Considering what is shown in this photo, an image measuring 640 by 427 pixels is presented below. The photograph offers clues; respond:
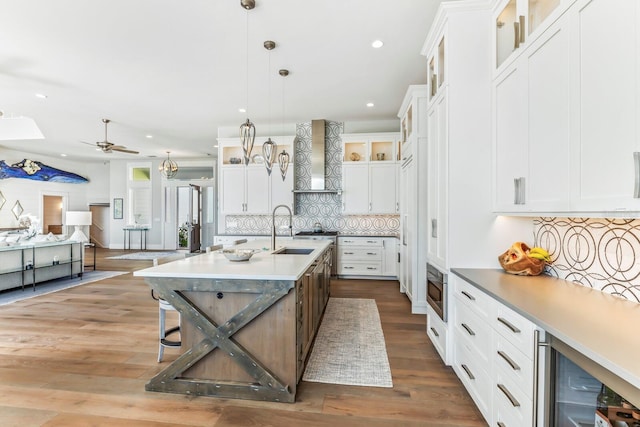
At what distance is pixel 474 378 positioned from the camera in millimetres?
2082

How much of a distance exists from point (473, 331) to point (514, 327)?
62cm

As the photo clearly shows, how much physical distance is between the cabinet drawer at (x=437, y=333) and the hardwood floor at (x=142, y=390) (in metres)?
0.09

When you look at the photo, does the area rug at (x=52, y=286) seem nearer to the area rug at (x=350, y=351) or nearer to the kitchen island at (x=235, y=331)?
the kitchen island at (x=235, y=331)

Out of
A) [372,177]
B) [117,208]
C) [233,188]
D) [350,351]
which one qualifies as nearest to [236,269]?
[350,351]

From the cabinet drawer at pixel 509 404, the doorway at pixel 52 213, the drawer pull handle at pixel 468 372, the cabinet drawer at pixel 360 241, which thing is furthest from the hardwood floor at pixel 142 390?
the doorway at pixel 52 213

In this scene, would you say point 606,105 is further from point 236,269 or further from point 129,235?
point 129,235

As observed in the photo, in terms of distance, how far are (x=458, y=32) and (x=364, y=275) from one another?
4403 mm

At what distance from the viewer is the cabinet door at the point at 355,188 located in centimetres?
599

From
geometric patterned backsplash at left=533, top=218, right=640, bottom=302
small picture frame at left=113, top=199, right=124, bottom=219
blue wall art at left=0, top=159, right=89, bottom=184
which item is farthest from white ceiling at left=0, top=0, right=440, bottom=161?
small picture frame at left=113, top=199, right=124, bottom=219

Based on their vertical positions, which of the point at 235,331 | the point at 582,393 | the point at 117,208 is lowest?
the point at 235,331

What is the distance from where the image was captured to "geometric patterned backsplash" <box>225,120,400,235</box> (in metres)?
6.36

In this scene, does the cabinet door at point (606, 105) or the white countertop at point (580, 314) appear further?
the cabinet door at point (606, 105)

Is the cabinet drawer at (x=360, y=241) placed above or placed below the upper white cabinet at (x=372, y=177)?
below

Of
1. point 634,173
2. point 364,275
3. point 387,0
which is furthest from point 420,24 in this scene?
point 364,275
